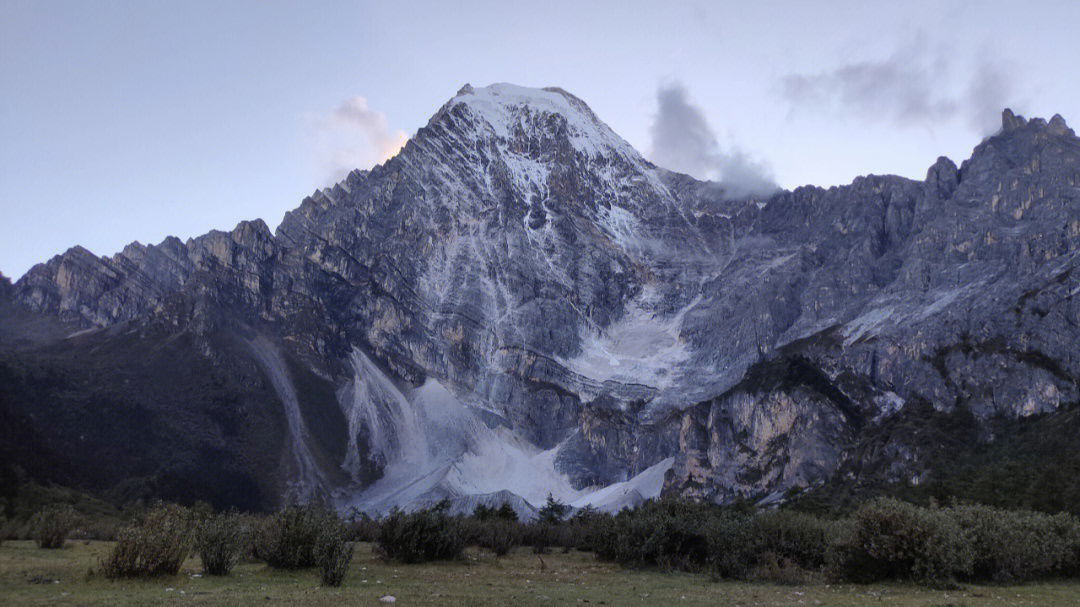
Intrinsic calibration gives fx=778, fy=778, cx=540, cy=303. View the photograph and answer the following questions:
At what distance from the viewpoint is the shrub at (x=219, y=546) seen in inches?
1143

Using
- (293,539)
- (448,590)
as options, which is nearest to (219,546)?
(293,539)

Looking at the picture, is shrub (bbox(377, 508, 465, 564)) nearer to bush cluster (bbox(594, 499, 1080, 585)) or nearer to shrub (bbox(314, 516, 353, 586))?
shrub (bbox(314, 516, 353, 586))

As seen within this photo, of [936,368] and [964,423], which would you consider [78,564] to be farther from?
[936,368]

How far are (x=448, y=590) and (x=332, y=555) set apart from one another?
4.47 meters

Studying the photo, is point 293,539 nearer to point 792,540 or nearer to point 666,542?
point 666,542

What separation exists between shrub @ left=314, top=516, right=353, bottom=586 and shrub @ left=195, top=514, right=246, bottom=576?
335 cm

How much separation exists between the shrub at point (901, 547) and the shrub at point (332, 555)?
19.0 metres

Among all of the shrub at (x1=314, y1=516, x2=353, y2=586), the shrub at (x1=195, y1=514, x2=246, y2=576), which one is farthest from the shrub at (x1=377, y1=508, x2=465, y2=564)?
the shrub at (x1=195, y1=514, x2=246, y2=576)

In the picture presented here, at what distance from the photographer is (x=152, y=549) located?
88.4ft

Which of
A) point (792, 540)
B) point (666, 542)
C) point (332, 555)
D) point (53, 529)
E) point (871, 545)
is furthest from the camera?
point (53, 529)

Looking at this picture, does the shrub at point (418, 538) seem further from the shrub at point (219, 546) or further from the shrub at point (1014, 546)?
the shrub at point (1014, 546)

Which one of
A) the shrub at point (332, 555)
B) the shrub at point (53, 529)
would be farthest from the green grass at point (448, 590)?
the shrub at point (53, 529)

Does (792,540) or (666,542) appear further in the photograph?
(666,542)

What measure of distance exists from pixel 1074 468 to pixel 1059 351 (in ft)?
249
